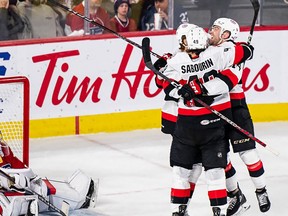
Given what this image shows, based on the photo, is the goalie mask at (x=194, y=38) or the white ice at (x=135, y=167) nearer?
the goalie mask at (x=194, y=38)

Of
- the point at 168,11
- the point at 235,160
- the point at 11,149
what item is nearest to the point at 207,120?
the point at 11,149

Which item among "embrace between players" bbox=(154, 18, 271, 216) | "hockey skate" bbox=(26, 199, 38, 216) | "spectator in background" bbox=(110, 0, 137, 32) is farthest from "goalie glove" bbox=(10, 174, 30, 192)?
"spectator in background" bbox=(110, 0, 137, 32)

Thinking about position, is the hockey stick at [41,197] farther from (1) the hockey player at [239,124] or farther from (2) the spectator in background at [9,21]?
(2) the spectator in background at [9,21]

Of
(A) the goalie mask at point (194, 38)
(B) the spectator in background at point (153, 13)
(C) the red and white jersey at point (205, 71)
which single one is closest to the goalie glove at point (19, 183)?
(C) the red and white jersey at point (205, 71)

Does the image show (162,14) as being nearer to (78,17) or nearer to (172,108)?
(78,17)

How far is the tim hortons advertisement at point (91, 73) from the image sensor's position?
358 inches

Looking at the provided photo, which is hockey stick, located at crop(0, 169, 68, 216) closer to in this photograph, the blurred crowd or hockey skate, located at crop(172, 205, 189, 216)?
hockey skate, located at crop(172, 205, 189, 216)

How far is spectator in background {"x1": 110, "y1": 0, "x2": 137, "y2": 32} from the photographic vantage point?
31.6ft

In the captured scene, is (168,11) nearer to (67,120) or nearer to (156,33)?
(156,33)

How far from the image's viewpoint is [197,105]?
6.43 metres

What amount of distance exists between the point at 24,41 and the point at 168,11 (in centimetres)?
142

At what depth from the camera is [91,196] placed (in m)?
7.11

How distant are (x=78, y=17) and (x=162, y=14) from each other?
0.80m

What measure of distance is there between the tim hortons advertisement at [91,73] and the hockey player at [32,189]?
200cm
